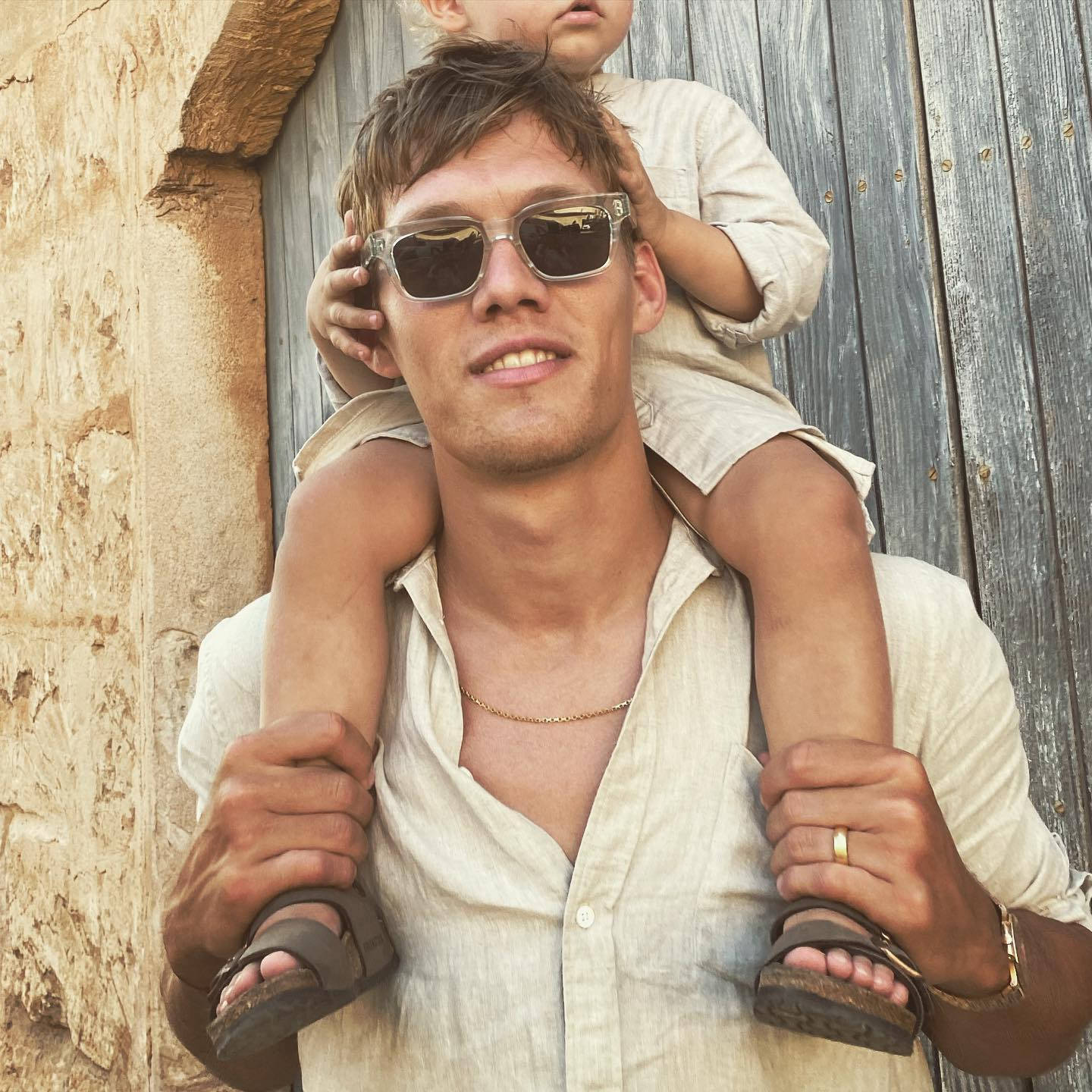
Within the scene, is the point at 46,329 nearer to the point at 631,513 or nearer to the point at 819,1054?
the point at 631,513

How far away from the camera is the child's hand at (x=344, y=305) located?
1.83m

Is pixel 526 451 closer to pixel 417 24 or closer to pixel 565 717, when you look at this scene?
pixel 565 717

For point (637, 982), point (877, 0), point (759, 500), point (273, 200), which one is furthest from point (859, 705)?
point (273, 200)

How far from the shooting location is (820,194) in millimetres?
2426

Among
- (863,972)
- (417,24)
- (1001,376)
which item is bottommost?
(863,972)

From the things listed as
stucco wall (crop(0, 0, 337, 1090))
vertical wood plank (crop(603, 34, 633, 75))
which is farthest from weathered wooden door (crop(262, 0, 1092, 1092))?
stucco wall (crop(0, 0, 337, 1090))

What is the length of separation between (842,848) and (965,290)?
3.98 ft

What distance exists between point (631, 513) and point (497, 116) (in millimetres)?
592

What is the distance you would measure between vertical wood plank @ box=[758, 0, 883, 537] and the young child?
1.19 feet

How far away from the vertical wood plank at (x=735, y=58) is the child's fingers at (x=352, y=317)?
0.98 metres

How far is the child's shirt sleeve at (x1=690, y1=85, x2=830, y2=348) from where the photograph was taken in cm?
189

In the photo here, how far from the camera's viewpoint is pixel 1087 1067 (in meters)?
1.99

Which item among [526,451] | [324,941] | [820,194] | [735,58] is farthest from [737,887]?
[735,58]

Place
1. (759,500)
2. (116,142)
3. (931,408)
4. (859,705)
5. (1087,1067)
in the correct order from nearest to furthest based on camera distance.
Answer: (859,705) → (759,500) → (1087,1067) → (931,408) → (116,142)
